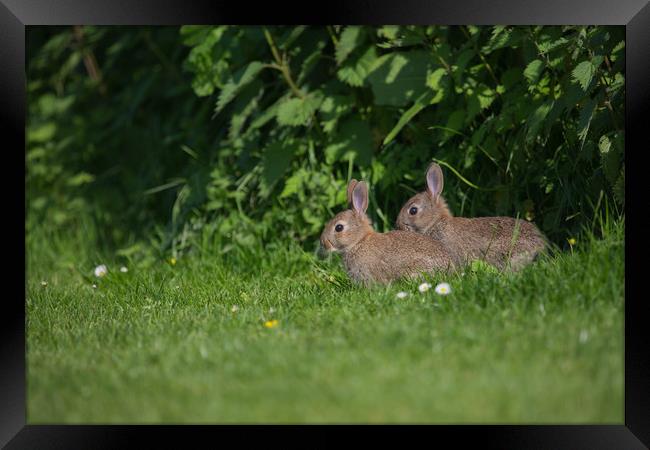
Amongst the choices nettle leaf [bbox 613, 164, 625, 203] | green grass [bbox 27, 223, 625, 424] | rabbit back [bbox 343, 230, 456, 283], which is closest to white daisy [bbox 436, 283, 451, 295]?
green grass [bbox 27, 223, 625, 424]

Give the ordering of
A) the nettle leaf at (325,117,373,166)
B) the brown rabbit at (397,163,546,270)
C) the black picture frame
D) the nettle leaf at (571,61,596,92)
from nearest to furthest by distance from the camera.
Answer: the black picture frame < the nettle leaf at (571,61,596,92) < the brown rabbit at (397,163,546,270) < the nettle leaf at (325,117,373,166)

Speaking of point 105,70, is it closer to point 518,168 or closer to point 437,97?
point 437,97

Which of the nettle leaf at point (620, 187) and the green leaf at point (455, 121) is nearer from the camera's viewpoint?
the nettle leaf at point (620, 187)

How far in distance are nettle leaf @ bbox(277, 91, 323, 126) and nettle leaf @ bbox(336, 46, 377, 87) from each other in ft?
1.03

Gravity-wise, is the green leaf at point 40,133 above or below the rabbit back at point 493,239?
above

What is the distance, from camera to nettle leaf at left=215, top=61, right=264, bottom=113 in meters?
5.89

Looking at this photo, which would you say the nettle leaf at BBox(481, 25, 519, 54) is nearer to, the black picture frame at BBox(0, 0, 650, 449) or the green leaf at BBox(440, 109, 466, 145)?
the green leaf at BBox(440, 109, 466, 145)

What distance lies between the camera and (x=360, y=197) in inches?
213

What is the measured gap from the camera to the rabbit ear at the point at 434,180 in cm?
545

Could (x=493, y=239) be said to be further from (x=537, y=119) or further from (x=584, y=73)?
(x=584, y=73)

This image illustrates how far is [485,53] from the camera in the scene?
541 cm

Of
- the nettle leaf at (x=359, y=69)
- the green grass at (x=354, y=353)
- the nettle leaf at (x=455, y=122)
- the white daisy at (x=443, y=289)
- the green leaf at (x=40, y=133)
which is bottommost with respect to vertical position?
the green grass at (x=354, y=353)

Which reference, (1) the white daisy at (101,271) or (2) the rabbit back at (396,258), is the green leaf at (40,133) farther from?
(2) the rabbit back at (396,258)
